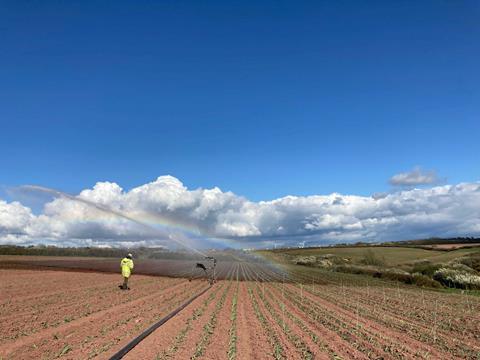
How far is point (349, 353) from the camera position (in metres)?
12.4

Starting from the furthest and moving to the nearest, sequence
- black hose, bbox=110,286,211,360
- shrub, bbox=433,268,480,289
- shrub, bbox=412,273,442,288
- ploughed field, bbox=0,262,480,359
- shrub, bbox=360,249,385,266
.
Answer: shrub, bbox=360,249,385,266 → shrub, bbox=412,273,442,288 → shrub, bbox=433,268,480,289 → ploughed field, bbox=0,262,480,359 → black hose, bbox=110,286,211,360

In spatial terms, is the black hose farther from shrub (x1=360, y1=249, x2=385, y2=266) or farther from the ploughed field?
shrub (x1=360, y1=249, x2=385, y2=266)

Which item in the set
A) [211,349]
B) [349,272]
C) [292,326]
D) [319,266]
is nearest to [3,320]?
[211,349]

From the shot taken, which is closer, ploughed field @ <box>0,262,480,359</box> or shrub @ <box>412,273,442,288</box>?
ploughed field @ <box>0,262,480,359</box>

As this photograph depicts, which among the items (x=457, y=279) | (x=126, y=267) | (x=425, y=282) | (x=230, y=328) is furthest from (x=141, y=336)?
(x=425, y=282)

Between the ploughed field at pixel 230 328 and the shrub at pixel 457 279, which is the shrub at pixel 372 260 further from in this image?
the ploughed field at pixel 230 328

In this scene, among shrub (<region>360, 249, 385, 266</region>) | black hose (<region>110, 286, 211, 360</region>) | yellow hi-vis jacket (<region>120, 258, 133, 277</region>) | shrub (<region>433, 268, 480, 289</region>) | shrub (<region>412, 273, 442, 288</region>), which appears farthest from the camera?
shrub (<region>360, 249, 385, 266</region>)

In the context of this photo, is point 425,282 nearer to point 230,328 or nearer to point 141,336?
point 230,328

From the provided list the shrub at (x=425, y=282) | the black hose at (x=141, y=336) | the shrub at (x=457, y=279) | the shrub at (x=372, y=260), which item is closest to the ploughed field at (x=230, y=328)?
the black hose at (x=141, y=336)

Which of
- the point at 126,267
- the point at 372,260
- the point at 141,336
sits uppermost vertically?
the point at 126,267

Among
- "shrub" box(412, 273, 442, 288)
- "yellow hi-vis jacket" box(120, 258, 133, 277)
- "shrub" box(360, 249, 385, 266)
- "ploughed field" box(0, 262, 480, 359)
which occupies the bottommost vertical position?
"shrub" box(412, 273, 442, 288)

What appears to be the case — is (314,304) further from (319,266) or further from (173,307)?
(319,266)

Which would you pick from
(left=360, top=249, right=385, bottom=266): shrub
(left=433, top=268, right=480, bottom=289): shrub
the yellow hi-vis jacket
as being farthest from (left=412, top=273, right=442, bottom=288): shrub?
(left=360, top=249, right=385, bottom=266): shrub

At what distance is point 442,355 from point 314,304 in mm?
11652
